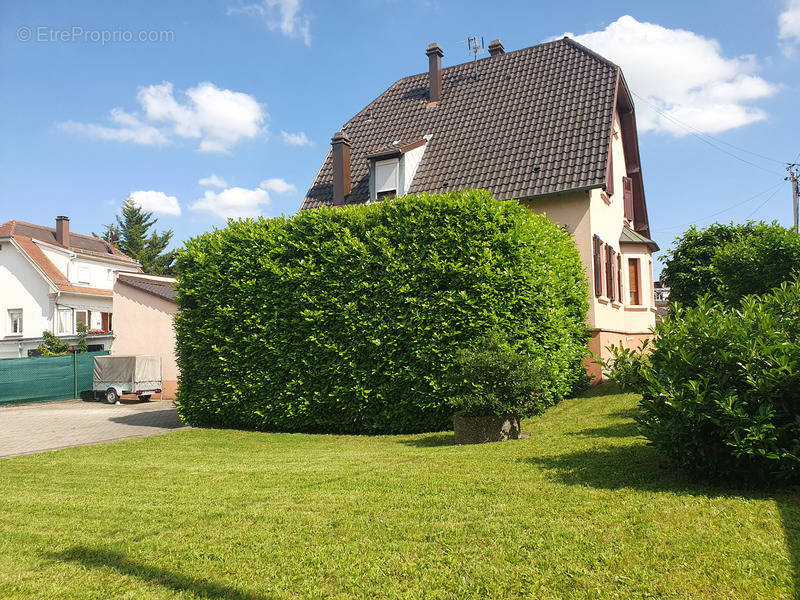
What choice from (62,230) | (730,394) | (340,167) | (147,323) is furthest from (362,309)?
(62,230)

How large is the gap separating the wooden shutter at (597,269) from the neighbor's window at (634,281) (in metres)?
3.92

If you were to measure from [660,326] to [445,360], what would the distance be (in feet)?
18.6

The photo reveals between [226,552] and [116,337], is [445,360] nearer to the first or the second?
[226,552]

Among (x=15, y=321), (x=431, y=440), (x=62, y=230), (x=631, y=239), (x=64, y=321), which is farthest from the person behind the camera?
(x=62, y=230)

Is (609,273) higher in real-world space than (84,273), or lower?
lower

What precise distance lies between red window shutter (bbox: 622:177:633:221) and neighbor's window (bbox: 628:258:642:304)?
215 cm

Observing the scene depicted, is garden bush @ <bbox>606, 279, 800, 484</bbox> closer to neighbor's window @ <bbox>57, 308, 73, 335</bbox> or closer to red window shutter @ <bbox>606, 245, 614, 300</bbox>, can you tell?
red window shutter @ <bbox>606, 245, 614, 300</bbox>

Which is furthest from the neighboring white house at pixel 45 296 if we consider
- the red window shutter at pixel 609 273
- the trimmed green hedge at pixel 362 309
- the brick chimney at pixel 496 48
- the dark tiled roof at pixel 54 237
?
the red window shutter at pixel 609 273

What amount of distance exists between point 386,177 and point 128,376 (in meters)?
13.1

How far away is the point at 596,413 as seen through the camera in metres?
11.3

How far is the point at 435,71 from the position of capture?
23.6m

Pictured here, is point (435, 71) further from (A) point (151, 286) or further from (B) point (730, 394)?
(B) point (730, 394)

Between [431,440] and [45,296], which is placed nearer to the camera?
[431,440]

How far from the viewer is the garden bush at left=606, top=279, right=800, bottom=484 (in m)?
5.09
